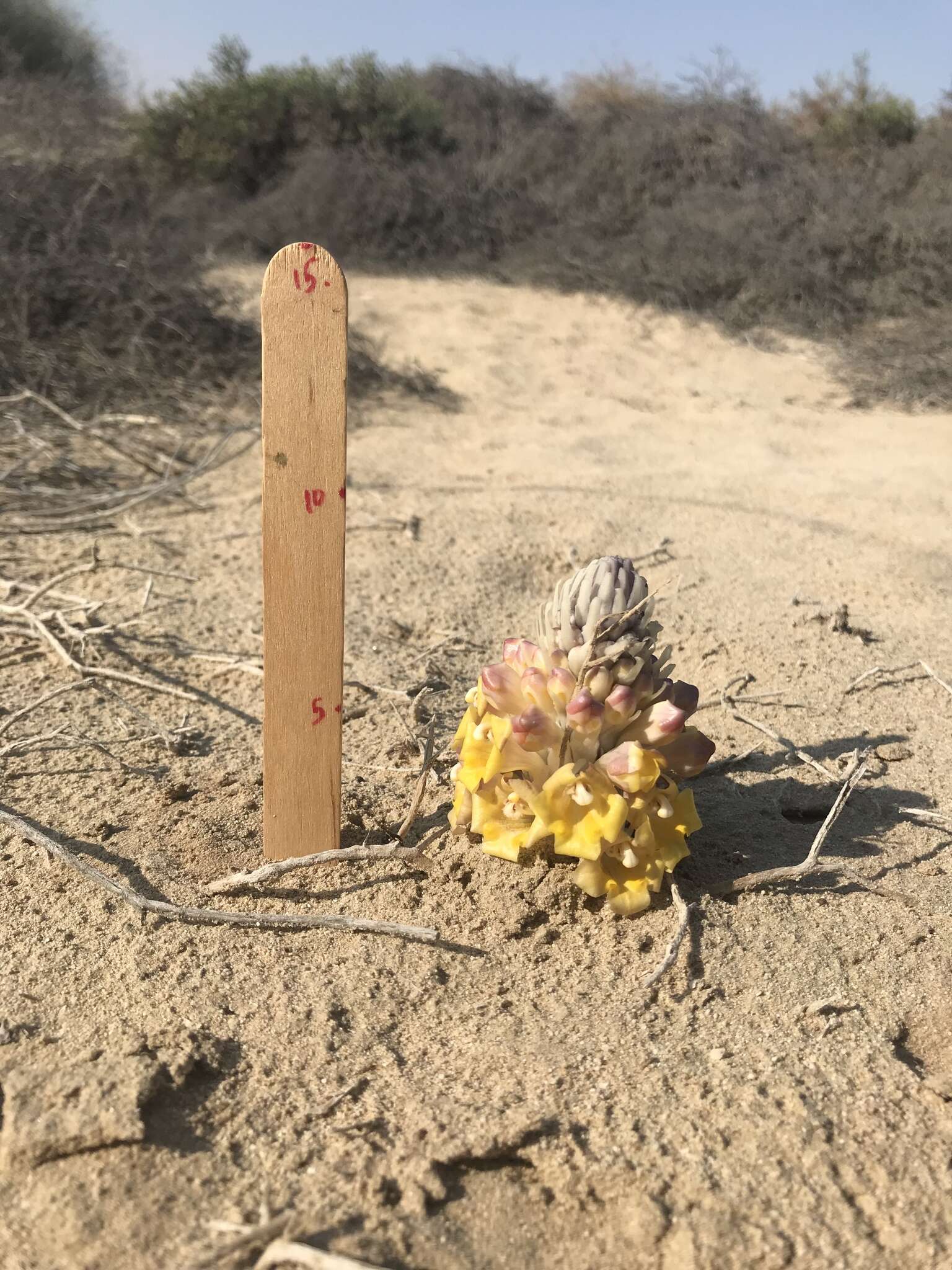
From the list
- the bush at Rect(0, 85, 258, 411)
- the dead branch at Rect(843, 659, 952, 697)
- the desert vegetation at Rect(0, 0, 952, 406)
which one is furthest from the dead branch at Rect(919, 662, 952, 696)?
the bush at Rect(0, 85, 258, 411)

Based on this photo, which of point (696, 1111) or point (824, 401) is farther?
point (824, 401)

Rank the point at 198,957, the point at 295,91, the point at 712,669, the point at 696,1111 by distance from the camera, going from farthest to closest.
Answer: the point at 295,91 → the point at 712,669 → the point at 198,957 → the point at 696,1111

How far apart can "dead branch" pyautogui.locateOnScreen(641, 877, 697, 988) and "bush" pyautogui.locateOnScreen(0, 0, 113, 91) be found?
1494cm

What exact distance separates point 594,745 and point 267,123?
10.0 meters

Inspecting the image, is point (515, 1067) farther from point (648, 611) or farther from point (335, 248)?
point (335, 248)

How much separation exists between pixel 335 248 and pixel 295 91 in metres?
2.92

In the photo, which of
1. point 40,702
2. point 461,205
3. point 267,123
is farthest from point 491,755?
point 267,123

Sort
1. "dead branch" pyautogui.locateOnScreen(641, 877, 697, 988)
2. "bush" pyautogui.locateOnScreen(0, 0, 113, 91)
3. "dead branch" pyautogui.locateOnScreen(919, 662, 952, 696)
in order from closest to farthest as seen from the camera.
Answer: "dead branch" pyautogui.locateOnScreen(641, 877, 697, 988) < "dead branch" pyautogui.locateOnScreen(919, 662, 952, 696) < "bush" pyautogui.locateOnScreen(0, 0, 113, 91)

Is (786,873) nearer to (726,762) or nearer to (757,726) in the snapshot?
(726,762)

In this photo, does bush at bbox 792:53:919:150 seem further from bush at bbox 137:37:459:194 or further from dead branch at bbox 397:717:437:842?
dead branch at bbox 397:717:437:842

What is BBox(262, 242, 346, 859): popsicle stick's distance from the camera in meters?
1.54

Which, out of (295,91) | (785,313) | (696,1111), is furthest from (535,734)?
(295,91)

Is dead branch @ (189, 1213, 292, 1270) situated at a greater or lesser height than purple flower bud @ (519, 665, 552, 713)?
lesser

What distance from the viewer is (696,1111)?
1.32m
